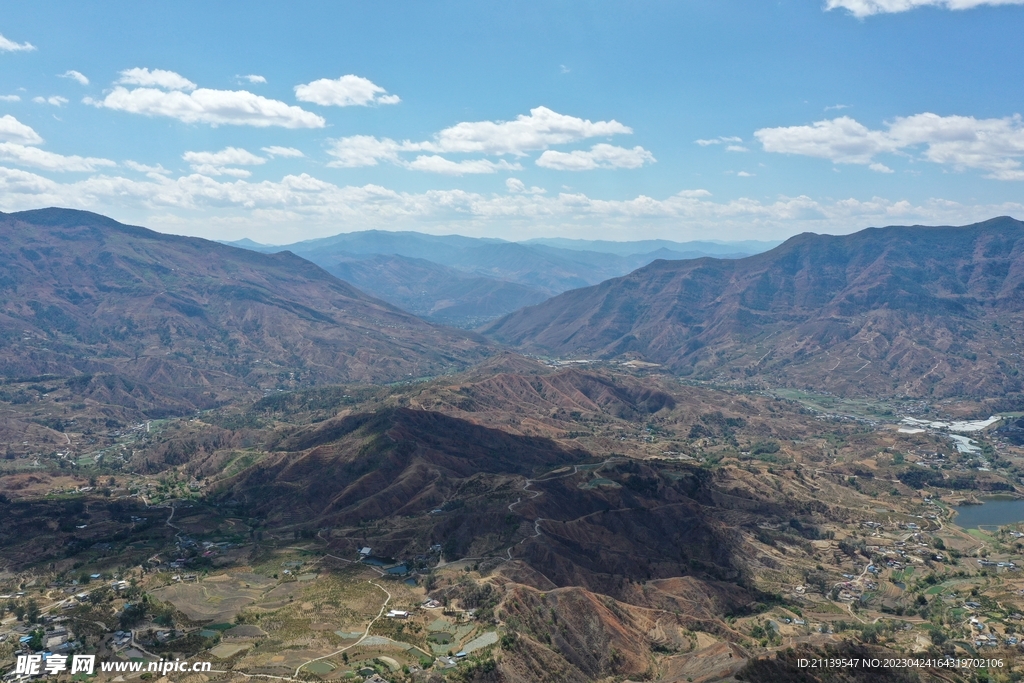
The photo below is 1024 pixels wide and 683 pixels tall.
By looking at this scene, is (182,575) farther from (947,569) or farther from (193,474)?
(947,569)

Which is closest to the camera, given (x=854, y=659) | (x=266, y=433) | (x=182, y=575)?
(x=854, y=659)

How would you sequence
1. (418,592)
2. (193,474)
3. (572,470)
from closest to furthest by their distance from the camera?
1. (418,592)
2. (572,470)
3. (193,474)

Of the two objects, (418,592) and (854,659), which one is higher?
(854,659)

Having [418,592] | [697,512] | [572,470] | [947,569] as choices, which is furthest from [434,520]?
[947,569]

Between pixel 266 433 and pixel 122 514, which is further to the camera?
pixel 266 433

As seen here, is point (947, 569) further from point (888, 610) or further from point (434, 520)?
point (434, 520)

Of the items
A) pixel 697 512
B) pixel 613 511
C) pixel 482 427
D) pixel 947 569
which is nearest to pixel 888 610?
pixel 947 569
